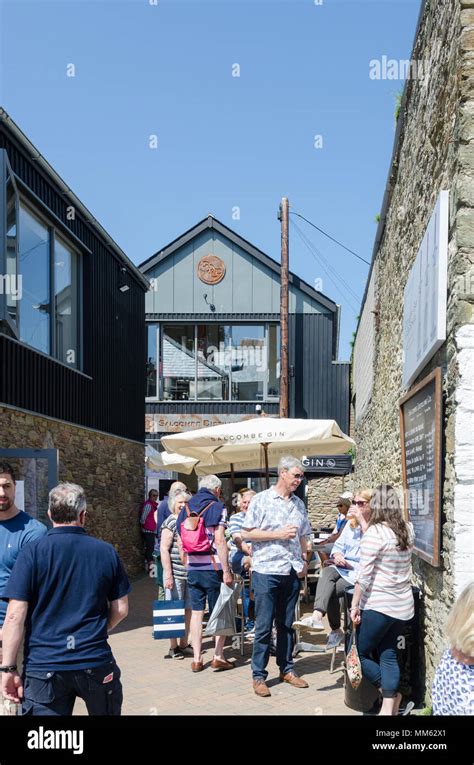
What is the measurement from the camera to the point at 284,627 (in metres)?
6.65

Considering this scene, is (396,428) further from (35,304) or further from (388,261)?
(35,304)

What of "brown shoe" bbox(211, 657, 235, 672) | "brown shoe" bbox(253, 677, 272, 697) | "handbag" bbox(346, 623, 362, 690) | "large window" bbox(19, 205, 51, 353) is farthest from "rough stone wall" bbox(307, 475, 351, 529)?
"handbag" bbox(346, 623, 362, 690)

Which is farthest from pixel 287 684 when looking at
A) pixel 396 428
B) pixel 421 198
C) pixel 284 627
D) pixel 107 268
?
pixel 107 268

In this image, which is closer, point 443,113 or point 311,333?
point 443,113

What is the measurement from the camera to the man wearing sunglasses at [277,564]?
6.49 m

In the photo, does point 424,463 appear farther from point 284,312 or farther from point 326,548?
point 284,312

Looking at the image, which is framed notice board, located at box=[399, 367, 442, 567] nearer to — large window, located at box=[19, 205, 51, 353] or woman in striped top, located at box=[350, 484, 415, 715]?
woman in striped top, located at box=[350, 484, 415, 715]

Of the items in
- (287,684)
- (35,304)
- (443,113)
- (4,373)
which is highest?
(443,113)

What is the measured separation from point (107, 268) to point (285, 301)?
26.3 ft

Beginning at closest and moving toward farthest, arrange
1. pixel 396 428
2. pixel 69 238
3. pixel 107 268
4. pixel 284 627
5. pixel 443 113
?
pixel 443 113, pixel 284 627, pixel 396 428, pixel 69 238, pixel 107 268

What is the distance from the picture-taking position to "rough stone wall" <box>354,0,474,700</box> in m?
4.80

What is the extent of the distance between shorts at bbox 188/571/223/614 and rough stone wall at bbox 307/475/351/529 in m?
14.4

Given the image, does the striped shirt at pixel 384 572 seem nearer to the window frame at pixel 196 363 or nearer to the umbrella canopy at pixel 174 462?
the umbrella canopy at pixel 174 462

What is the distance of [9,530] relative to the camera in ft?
15.3
